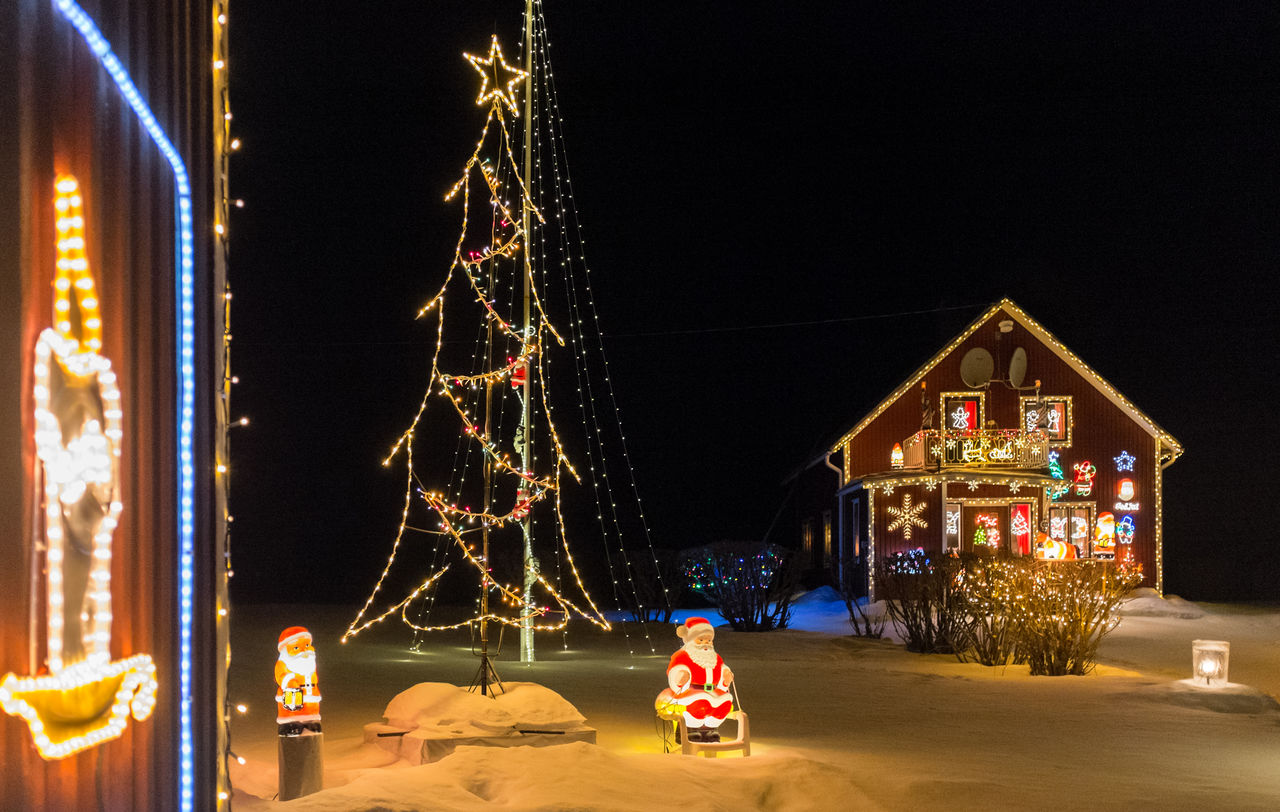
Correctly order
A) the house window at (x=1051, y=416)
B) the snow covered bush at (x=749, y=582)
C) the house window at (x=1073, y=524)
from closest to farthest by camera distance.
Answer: the snow covered bush at (x=749, y=582) < the house window at (x=1073, y=524) < the house window at (x=1051, y=416)

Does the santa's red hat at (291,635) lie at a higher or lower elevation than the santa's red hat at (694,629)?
higher

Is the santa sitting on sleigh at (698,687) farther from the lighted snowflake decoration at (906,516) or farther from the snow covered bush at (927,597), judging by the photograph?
the lighted snowflake decoration at (906,516)

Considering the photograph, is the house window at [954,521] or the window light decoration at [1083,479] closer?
the house window at [954,521]

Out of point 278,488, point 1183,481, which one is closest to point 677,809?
point 278,488

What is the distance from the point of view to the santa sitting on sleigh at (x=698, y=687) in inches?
354

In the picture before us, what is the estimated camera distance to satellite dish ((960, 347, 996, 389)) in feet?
95.9

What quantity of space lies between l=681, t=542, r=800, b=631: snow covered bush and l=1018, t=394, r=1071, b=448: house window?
932cm

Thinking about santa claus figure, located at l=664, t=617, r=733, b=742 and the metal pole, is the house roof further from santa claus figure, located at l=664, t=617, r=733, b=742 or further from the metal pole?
santa claus figure, located at l=664, t=617, r=733, b=742

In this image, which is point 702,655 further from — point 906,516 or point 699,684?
point 906,516

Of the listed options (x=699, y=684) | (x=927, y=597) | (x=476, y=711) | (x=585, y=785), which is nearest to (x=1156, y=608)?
(x=927, y=597)

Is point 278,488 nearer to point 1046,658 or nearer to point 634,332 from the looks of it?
point 634,332

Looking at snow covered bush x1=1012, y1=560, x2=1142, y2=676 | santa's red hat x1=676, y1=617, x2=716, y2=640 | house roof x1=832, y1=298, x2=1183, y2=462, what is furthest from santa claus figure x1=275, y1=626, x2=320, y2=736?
house roof x1=832, y1=298, x2=1183, y2=462

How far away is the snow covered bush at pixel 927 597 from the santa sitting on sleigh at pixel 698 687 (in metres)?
8.51

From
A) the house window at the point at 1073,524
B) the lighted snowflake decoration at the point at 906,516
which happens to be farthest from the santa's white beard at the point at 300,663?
the house window at the point at 1073,524
